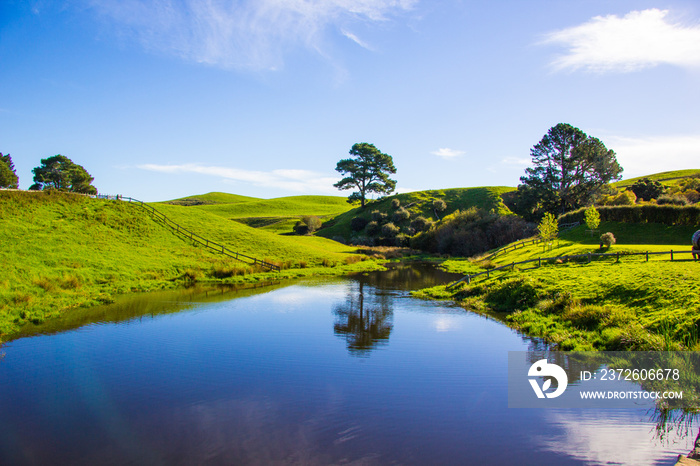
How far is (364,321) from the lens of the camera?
23484mm

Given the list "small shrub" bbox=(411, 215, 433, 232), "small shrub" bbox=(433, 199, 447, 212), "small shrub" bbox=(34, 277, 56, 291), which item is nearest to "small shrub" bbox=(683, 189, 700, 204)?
"small shrub" bbox=(411, 215, 433, 232)

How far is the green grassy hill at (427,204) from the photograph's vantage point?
10325cm

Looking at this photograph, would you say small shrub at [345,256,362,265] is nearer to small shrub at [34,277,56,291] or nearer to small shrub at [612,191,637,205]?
small shrub at [34,277,56,291]

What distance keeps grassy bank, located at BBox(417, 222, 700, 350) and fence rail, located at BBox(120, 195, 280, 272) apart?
23.8 metres

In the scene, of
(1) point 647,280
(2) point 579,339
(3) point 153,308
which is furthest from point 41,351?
(1) point 647,280

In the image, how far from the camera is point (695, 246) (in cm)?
2477

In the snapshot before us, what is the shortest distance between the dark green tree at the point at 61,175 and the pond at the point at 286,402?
8932 centimetres

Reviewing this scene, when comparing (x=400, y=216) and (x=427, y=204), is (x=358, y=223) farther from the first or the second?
(x=427, y=204)

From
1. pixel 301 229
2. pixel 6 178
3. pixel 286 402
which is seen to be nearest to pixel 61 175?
pixel 6 178

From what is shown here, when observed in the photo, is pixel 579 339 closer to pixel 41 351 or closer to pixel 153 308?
pixel 41 351

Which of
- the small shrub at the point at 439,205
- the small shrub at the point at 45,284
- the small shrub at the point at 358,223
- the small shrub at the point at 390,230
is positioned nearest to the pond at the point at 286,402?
the small shrub at the point at 45,284

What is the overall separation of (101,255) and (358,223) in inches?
2743

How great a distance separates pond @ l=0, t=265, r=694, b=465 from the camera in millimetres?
9016

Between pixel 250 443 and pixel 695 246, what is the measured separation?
28.5 m
